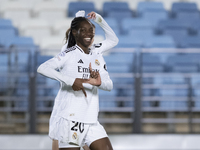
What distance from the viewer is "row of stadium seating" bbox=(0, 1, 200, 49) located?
601 cm

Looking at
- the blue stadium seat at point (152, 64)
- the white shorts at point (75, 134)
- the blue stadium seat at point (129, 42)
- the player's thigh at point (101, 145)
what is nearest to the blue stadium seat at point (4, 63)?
the blue stadium seat at point (129, 42)

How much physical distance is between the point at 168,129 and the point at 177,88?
0.57 m

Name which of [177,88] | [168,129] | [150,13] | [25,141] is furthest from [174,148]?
[150,13]

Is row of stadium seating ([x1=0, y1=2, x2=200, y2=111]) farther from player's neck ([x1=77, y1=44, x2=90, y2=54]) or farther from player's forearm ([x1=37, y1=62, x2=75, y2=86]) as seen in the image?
player's forearm ([x1=37, y1=62, x2=75, y2=86])

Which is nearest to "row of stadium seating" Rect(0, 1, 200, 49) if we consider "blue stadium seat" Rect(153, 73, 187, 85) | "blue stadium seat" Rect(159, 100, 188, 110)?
"blue stadium seat" Rect(153, 73, 187, 85)

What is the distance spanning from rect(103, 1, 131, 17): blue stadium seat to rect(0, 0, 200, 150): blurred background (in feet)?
0.06

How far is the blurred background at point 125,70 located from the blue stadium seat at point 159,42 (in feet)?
0.05

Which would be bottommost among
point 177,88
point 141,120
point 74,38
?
point 141,120

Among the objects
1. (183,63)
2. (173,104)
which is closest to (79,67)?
(173,104)

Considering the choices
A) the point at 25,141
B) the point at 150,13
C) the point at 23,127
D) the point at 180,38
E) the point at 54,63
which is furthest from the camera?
the point at 150,13

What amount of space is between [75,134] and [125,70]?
3202mm

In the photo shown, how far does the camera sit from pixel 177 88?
16.8 feet

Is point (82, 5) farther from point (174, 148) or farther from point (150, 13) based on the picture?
point (174, 148)

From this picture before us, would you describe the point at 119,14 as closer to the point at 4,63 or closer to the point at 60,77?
the point at 4,63
